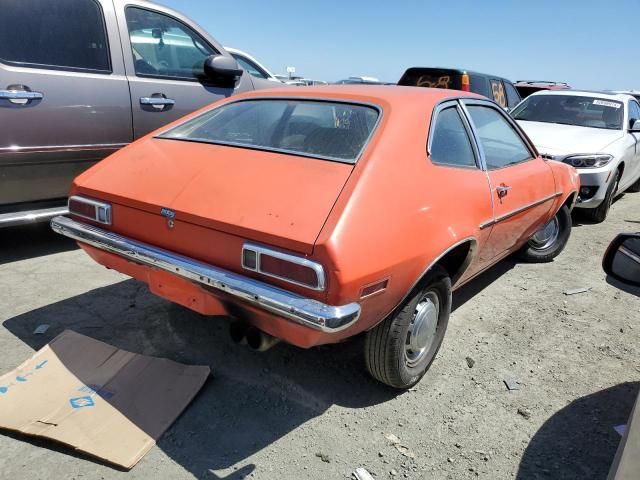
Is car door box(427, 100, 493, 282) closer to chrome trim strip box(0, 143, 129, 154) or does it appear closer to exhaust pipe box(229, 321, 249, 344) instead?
exhaust pipe box(229, 321, 249, 344)

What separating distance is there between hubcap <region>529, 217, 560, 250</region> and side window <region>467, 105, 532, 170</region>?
3.73 ft

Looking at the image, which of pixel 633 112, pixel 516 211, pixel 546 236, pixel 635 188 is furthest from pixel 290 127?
pixel 635 188

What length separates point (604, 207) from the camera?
6.06 m

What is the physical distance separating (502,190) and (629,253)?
1.25 meters

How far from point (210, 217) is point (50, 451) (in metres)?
1.15

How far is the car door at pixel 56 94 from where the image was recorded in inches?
137

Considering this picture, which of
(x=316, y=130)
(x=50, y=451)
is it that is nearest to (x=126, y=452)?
(x=50, y=451)

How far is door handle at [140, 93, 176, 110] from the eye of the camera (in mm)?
4195

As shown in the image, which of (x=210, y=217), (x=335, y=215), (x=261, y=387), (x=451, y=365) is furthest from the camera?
(x=451, y=365)

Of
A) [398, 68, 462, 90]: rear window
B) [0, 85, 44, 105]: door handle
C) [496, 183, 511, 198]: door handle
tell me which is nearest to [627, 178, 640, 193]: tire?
[398, 68, 462, 90]: rear window

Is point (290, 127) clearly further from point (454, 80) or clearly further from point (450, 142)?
point (454, 80)

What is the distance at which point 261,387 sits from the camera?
260 cm

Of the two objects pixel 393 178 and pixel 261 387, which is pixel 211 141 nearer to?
pixel 393 178

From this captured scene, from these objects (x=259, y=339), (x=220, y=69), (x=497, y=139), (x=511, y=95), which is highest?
(x=220, y=69)
